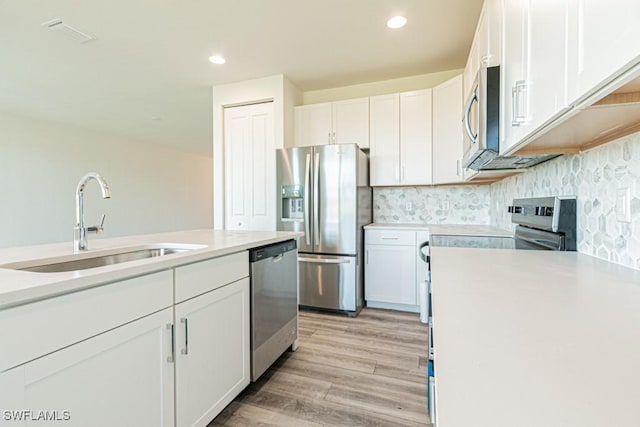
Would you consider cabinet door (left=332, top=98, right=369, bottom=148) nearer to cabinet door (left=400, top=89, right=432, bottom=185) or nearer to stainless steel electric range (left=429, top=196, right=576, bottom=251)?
cabinet door (left=400, top=89, right=432, bottom=185)

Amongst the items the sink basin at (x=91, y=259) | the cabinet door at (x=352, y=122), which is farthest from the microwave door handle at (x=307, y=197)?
the sink basin at (x=91, y=259)

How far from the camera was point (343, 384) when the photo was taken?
1.91 meters

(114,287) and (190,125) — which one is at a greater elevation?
(190,125)

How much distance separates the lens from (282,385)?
6.22ft

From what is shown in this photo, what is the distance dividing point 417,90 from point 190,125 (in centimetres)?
404

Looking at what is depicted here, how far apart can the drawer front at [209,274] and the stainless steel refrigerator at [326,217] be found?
1.51 meters

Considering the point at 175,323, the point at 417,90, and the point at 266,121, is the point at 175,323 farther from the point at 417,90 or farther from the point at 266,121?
the point at 417,90

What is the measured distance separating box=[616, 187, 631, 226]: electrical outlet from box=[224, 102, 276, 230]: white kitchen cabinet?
2895 millimetres

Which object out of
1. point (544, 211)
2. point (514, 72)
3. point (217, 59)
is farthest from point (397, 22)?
point (544, 211)

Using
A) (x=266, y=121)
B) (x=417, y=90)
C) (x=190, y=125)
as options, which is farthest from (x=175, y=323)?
(x=190, y=125)

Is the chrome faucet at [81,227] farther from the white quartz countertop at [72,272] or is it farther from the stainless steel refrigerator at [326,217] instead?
the stainless steel refrigerator at [326,217]

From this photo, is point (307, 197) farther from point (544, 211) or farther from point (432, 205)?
point (544, 211)

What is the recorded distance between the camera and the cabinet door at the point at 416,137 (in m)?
3.28

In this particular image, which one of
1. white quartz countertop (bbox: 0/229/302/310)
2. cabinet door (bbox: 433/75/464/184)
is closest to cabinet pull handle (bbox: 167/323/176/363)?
white quartz countertop (bbox: 0/229/302/310)
